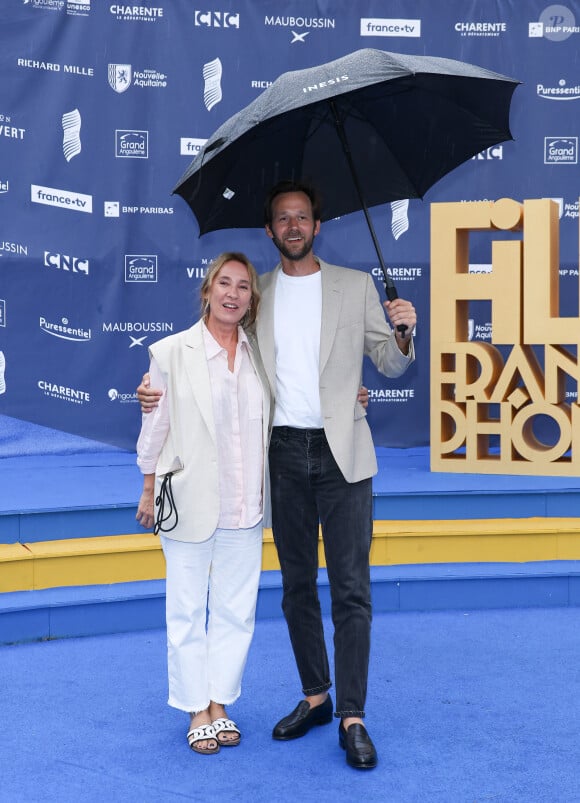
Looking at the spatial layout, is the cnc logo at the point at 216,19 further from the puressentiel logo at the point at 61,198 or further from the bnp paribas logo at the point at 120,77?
the puressentiel logo at the point at 61,198

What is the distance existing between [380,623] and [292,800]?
1585 mm

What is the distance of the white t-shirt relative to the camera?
9.49 feet

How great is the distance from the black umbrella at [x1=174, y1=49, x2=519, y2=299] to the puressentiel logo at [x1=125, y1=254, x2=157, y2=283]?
9.29 feet

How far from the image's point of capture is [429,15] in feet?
19.8

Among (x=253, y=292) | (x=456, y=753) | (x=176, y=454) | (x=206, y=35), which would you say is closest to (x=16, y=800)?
(x=176, y=454)

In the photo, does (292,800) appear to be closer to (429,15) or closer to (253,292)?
(253,292)

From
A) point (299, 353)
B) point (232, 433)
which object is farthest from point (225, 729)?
point (299, 353)

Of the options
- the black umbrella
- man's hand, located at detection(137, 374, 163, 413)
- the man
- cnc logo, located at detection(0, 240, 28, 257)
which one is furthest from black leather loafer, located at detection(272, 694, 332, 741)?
cnc logo, located at detection(0, 240, 28, 257)

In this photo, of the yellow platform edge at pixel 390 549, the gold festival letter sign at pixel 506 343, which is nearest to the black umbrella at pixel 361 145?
the yellow platform edge at pixel 390 549

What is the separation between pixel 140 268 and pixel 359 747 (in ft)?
12.1

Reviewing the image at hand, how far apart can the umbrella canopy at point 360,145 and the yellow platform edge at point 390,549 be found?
163cm

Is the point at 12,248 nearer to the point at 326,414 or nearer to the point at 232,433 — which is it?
the point at 232,433

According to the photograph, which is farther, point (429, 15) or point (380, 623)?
point (429, 15)

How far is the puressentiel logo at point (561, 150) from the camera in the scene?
20.0 feet
